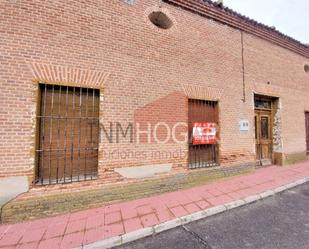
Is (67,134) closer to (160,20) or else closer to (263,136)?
(160,20)

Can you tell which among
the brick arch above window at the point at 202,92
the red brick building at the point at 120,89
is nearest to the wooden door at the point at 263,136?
the red brick building at the point at 120,89

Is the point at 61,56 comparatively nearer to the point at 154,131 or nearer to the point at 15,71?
the point at 15,71

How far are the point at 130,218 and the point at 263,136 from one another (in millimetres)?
6509

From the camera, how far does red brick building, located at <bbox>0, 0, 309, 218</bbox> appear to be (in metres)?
3.51

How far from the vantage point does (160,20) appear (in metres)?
5.29

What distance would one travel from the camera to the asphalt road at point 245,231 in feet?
9.02

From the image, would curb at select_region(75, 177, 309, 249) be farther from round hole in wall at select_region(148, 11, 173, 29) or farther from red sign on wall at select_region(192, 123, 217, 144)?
round hole in wall at select_region(148, 11, 173, 29)

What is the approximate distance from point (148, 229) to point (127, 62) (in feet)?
11.8

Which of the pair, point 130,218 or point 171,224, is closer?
point 171,224

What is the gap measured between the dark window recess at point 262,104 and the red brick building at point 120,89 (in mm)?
576

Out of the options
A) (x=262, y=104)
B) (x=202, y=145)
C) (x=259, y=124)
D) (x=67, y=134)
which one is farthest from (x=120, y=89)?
(x=262, y=104)

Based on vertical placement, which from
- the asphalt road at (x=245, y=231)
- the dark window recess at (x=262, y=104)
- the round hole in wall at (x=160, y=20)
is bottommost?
the asphalt road at (x=245, y=231)

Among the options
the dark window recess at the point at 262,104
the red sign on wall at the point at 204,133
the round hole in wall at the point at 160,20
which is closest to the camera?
the round hole in wall at the point at 160,20

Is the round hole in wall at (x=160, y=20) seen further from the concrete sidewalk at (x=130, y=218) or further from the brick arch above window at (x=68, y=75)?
the concrete sidewalk at (x=130, y=218)
